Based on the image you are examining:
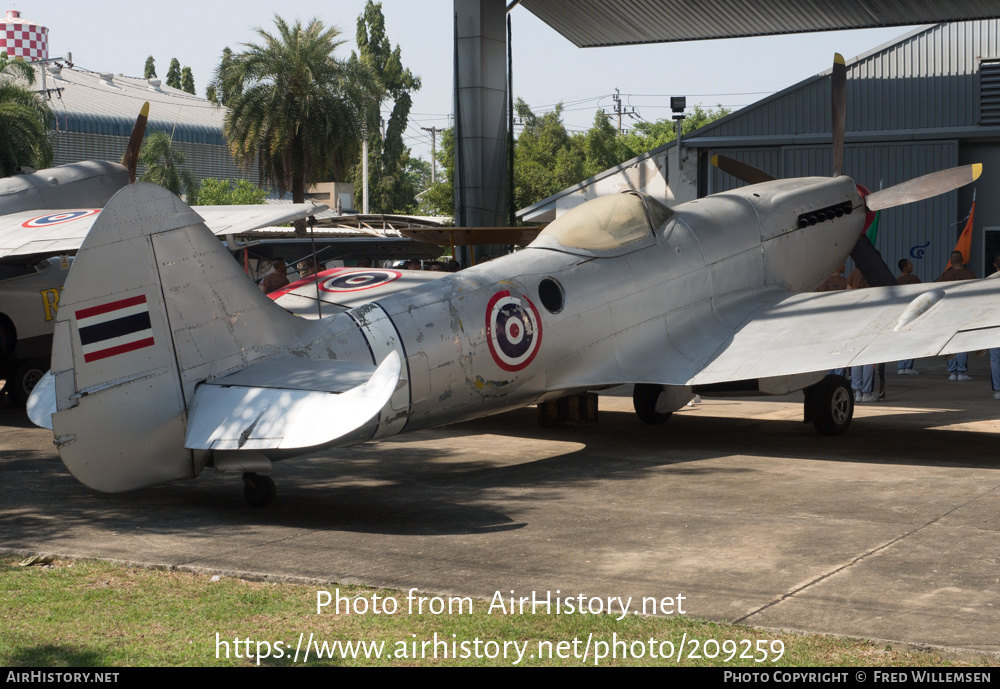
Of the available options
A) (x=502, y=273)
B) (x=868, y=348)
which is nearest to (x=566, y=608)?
(x=502, y=273)

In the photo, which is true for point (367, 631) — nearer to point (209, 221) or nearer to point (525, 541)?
point (525, 541)

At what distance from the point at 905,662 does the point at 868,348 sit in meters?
5.89

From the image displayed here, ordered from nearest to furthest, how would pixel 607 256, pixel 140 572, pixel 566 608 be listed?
1. pixel 566 608
2. pixel 140 572
3. pixel 607 256

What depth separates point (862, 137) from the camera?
80.1ft

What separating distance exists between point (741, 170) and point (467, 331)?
25.4ft

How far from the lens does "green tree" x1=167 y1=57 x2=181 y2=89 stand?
121m

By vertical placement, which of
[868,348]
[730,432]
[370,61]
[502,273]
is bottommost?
[730,432]

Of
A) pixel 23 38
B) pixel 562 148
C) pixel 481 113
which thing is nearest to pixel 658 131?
pixel 562 148

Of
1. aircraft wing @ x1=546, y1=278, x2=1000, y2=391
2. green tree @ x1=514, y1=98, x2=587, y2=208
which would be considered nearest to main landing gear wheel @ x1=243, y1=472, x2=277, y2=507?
aircraft wing @ x1=546, y1=278, x2=1000, y2=391

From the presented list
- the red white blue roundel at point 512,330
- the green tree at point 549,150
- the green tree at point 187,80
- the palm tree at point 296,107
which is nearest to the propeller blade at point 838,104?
the red white blue roundel at point 512,330

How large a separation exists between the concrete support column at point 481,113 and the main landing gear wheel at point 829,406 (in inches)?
418

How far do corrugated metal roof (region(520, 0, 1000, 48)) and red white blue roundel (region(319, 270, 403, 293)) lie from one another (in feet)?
39.5

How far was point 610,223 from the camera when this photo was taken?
11.2 meters

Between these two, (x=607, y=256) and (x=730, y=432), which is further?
(x=730, y=432)
